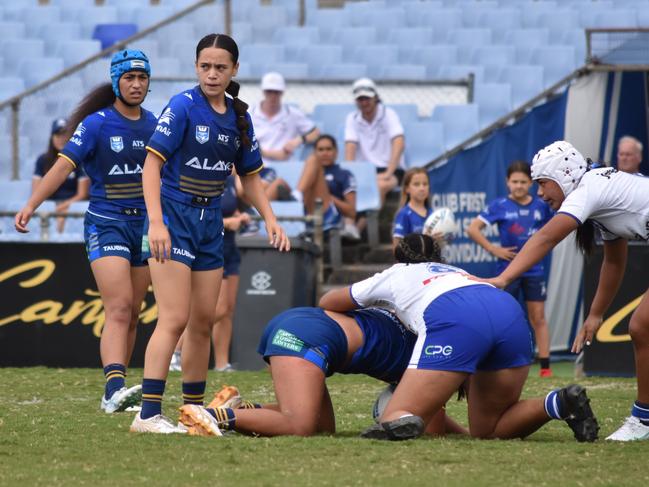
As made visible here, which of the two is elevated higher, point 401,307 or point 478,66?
point 478,66

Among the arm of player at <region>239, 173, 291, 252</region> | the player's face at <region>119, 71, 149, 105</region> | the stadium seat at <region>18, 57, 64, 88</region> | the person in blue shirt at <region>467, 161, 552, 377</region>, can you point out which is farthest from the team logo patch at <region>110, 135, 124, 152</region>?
the stadium seat at <region>18, 57, 64, 88</region>

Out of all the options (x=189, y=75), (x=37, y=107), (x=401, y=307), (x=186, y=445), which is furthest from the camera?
(x=189, y=75)

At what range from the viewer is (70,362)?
36.5 feet

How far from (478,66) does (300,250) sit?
18.5ft

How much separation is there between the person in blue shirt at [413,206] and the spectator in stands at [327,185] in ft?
4.98

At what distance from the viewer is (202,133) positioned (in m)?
6.54

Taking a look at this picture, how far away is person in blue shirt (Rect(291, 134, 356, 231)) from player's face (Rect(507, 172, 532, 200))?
83.9 inches

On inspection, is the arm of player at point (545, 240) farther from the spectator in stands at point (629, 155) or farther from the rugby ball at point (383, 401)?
the spectator in stands at point (629, 155)

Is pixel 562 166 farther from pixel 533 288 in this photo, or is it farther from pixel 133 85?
pixel 533 288

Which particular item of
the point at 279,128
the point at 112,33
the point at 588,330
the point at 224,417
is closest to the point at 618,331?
the point at 588,330

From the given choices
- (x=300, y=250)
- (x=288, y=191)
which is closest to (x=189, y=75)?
(x=288, y=191)

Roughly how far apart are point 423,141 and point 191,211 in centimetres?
845

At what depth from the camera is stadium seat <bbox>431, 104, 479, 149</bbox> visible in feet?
48.8

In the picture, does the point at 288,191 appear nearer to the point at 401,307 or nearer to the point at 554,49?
the point at 554,49
